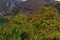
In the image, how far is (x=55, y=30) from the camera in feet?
15.6

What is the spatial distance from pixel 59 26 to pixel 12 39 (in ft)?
4.44

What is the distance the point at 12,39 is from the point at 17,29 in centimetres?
31

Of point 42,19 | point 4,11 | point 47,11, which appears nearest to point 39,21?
point 42,19

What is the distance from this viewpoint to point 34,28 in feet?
15.9

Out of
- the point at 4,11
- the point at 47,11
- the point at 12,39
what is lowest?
the point at 4,11

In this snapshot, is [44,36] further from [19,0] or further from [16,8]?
[19,0]

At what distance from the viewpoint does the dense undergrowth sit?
4.52 metres

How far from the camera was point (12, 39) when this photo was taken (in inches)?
176

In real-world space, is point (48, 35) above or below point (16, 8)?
above

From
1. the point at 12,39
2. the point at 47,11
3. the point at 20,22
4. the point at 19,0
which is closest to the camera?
the point at 12,39

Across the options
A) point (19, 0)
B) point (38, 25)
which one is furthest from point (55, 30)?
point (19, 0)

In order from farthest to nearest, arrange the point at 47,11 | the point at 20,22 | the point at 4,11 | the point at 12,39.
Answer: the point at 4,11
the point at 47,11
the point at 20,22
the point at 12,39

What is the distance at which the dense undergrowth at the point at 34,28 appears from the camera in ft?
14.8

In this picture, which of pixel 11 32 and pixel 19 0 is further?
pixel 19 0
